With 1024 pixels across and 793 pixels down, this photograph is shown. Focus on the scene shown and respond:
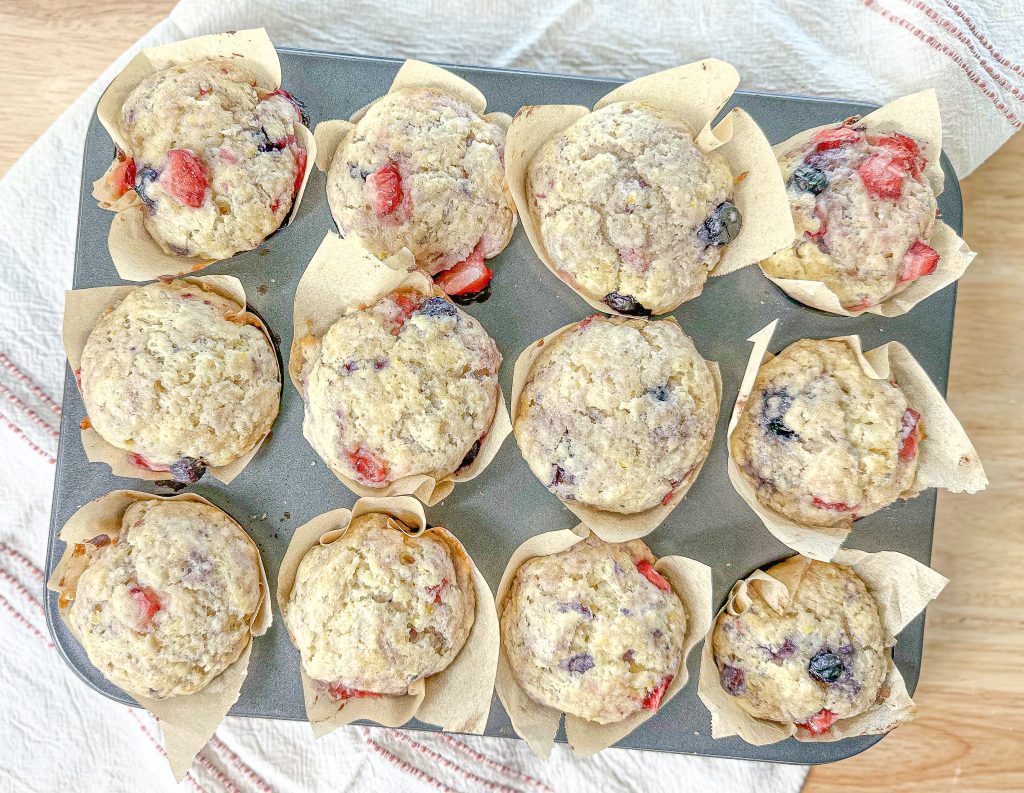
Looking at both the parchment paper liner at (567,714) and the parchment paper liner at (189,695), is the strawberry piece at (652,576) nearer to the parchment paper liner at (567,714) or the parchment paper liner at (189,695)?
the parchment paper liner at (567,714)

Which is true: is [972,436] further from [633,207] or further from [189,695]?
[189,695]

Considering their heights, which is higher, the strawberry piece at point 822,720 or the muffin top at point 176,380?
the muffin top at point 176,380

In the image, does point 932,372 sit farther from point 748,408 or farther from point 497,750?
point 497,750

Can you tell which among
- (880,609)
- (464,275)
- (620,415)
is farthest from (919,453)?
(464,275)

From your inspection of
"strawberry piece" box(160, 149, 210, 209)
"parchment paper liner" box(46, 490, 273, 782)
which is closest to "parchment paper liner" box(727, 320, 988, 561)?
"parchment paper liner" box(46, 490, 273, 782)

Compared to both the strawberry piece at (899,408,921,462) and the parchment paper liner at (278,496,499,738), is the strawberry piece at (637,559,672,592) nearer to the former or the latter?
the parchment paper liner at (278,496,499,738)

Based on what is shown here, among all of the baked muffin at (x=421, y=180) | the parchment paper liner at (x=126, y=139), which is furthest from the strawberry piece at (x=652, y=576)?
the parchment paper liner at (x=126, y=139)
